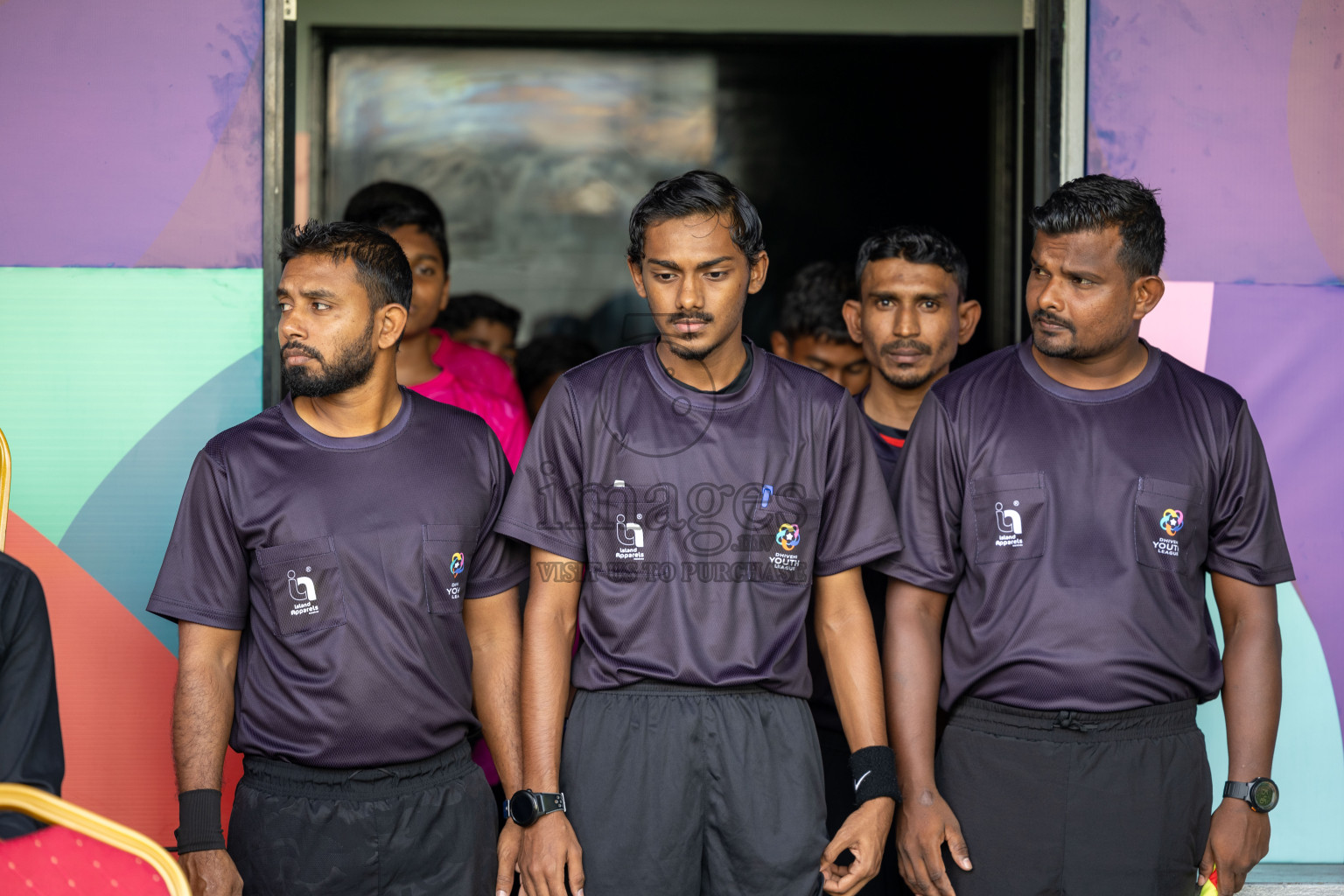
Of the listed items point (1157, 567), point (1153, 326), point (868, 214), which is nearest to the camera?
point (1157, 567)

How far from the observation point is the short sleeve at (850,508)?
2508 mm

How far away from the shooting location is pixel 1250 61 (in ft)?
10.7

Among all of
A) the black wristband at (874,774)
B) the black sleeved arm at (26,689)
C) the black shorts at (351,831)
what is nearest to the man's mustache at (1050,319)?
the black wristband at (874,774)

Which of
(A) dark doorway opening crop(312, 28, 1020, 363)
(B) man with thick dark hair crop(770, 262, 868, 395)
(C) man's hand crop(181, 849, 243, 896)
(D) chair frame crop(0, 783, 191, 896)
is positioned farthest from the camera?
(A) dark doorway opening crop(312, 28, 1020, 363)

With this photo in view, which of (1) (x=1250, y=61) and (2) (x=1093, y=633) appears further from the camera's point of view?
(1) (x=1250, y=61)

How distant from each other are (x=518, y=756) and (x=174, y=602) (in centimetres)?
77

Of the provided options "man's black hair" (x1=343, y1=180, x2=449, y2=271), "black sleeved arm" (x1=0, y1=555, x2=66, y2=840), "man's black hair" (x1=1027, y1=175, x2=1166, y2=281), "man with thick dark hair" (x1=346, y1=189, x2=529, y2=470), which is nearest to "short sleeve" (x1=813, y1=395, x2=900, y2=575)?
"man's black hair" (x1=1027, y1=175, x2=1166, y2=281)

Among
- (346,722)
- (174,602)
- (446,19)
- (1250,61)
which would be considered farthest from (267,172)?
(446,19)

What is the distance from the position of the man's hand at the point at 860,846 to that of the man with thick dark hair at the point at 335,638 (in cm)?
63

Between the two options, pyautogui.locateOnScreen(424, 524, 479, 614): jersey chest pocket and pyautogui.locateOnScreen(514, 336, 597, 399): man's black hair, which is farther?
pyautogui.locateOnScreen(514, 336, 597, 399): man's black hair

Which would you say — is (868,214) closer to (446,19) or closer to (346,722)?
(446,19)

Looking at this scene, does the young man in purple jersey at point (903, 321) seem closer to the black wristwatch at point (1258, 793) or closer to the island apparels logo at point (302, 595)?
the black wristwatch at point (1258, 793)

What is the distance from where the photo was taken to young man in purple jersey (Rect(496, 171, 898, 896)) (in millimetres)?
2318

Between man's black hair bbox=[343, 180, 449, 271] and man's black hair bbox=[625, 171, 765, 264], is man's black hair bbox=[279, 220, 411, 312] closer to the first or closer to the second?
man's black hair bbox=[625, 171, 765, 264]
